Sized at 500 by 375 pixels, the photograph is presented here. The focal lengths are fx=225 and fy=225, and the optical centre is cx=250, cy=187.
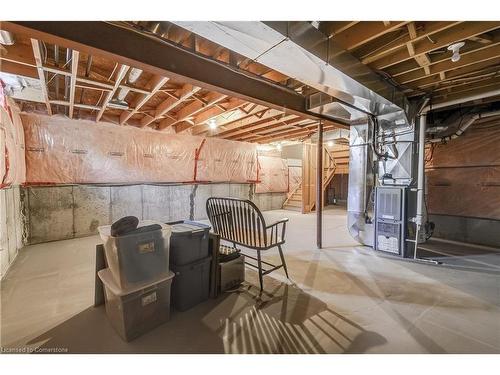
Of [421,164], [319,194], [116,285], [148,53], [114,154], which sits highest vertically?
[148,53]

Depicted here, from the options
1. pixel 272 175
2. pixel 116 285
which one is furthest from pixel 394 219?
pixel 272 175

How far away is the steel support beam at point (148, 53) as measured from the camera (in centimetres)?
143

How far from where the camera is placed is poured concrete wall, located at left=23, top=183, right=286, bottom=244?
3.91m

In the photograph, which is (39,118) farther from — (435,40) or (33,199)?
(435,40)

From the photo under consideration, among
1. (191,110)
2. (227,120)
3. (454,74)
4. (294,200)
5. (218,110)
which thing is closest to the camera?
(454,74)

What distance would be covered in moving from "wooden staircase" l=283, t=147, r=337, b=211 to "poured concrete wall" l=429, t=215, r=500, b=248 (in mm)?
3727

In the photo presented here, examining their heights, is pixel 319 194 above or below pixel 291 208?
above

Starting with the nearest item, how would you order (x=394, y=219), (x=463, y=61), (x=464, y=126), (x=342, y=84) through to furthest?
(x=342, y=84) < (x=463, y=61) < (x=394, y=219) < (x=464, y=126)

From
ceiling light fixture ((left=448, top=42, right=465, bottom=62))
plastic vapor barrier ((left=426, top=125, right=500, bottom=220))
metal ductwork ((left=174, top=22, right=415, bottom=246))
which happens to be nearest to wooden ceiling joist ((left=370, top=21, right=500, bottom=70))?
ceiling light fixture ((left=448, top=42, right=465, bottom=62))

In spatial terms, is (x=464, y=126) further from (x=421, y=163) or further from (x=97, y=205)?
(x=97, y=205)

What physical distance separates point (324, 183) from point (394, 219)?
15.4 feet

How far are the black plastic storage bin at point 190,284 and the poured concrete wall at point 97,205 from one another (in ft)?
11.8

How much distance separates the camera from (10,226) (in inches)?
117

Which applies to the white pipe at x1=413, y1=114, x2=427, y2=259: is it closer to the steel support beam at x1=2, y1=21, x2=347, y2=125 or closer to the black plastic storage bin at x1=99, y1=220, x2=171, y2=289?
the steel support beam at x1=2, y1=21, x2=347, y2=125
